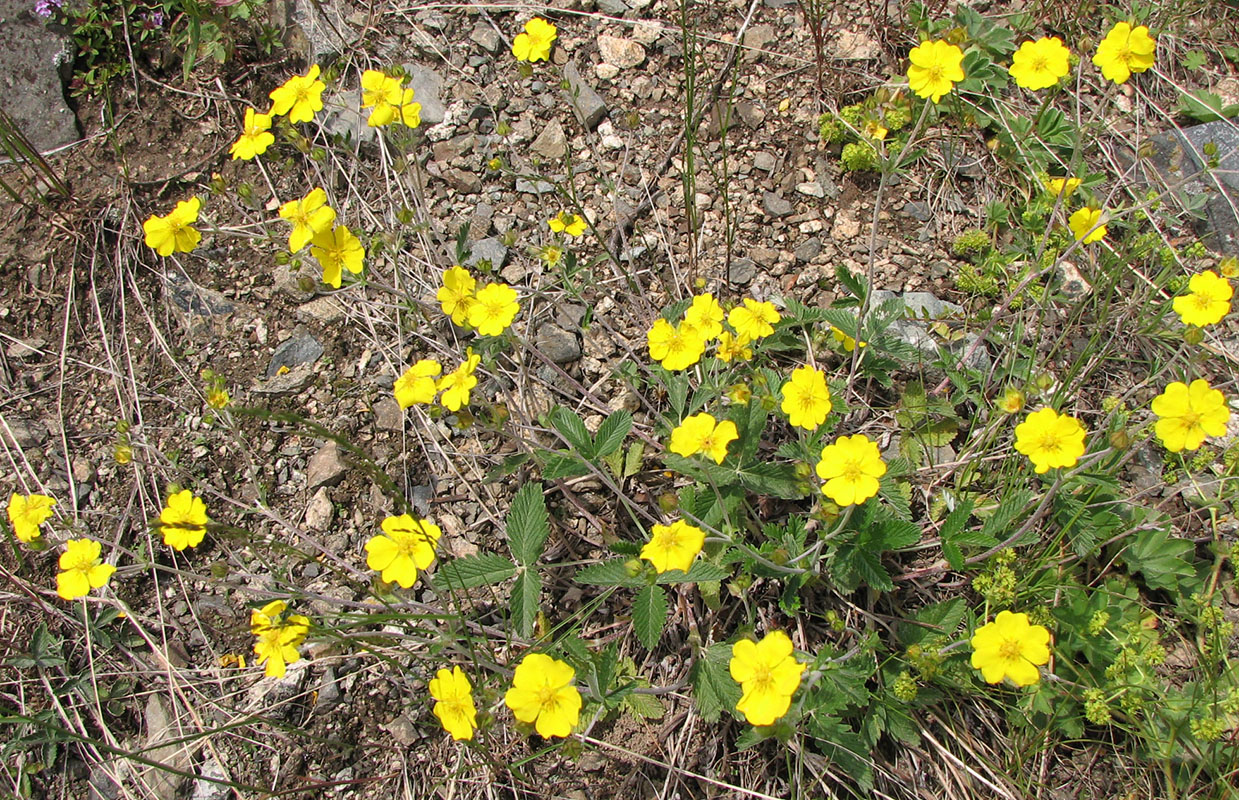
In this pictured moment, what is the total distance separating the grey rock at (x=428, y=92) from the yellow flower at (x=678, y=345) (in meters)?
2.07

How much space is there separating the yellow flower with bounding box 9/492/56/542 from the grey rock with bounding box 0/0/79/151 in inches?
81.8

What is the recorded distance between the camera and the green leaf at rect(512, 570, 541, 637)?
8.48ft

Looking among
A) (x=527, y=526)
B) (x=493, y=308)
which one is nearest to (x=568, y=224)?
(x=493, y=308)

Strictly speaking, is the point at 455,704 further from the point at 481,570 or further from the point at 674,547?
the point at 674,547

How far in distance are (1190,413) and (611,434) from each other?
1.73 m

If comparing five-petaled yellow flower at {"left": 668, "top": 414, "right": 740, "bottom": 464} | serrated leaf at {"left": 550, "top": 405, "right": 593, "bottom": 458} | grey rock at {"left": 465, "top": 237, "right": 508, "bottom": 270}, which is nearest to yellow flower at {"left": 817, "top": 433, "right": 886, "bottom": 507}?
five-petaled yellow flower at {"left": 668, "top": 414, "right": 740, "bottom": 464}

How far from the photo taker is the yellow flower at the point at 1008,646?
86.1 inches

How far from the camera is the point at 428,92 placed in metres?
4.09

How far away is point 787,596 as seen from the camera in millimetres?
2623

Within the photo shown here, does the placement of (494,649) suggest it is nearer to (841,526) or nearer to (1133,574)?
(841,526)

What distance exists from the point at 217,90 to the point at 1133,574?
4.54 meters

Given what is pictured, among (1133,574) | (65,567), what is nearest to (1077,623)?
(1133,574)

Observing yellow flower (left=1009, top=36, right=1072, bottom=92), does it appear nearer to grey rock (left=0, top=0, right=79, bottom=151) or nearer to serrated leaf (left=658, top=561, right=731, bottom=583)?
serrated leaf (left=658, top=561, right=731, bottom=583)

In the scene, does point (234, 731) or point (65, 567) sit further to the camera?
point (234, 731)
